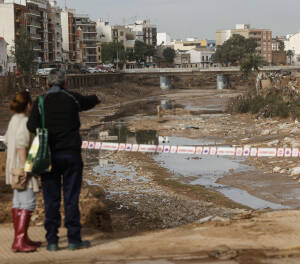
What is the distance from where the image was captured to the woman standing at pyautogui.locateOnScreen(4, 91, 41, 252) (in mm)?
6523

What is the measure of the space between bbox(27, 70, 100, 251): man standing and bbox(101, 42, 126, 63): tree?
130m

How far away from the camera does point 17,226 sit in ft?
21.6

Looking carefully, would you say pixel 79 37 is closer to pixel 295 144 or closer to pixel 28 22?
pixel 28 22

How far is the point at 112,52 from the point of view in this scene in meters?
137

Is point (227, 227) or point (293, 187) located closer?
point (227, 227)

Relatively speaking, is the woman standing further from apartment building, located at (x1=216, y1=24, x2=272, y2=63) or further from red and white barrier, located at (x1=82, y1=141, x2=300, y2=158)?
apartment building, located at (x1=216, y1=24, x2=272, y2=63)

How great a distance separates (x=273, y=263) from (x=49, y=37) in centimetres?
10615

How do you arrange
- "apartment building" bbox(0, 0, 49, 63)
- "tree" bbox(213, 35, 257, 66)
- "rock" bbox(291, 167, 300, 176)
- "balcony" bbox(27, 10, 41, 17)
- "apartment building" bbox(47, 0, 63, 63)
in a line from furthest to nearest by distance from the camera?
"tree" bbox(213, 35, 257, 66) < "apartment building" bbox(47, 0, 63, 63) < "balcony" bbox(27, 10, 41, 17) < "apartment building" bbox(0, 0, 49, 63) < "rock" bbox(291, 167, 300, 176)

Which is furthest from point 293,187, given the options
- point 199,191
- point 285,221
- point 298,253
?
point 298,253

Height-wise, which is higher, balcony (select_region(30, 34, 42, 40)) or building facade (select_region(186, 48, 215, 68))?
balcony (select_region(30, 34, 42, 40))

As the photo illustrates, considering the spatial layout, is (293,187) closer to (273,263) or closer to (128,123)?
(273,263)

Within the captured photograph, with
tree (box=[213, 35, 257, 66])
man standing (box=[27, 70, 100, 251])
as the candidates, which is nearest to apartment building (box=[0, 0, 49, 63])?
tree (box=[213, 35, 257, 66])

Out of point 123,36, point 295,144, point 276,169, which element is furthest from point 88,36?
point 276,169

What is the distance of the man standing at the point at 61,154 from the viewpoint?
255 inches
